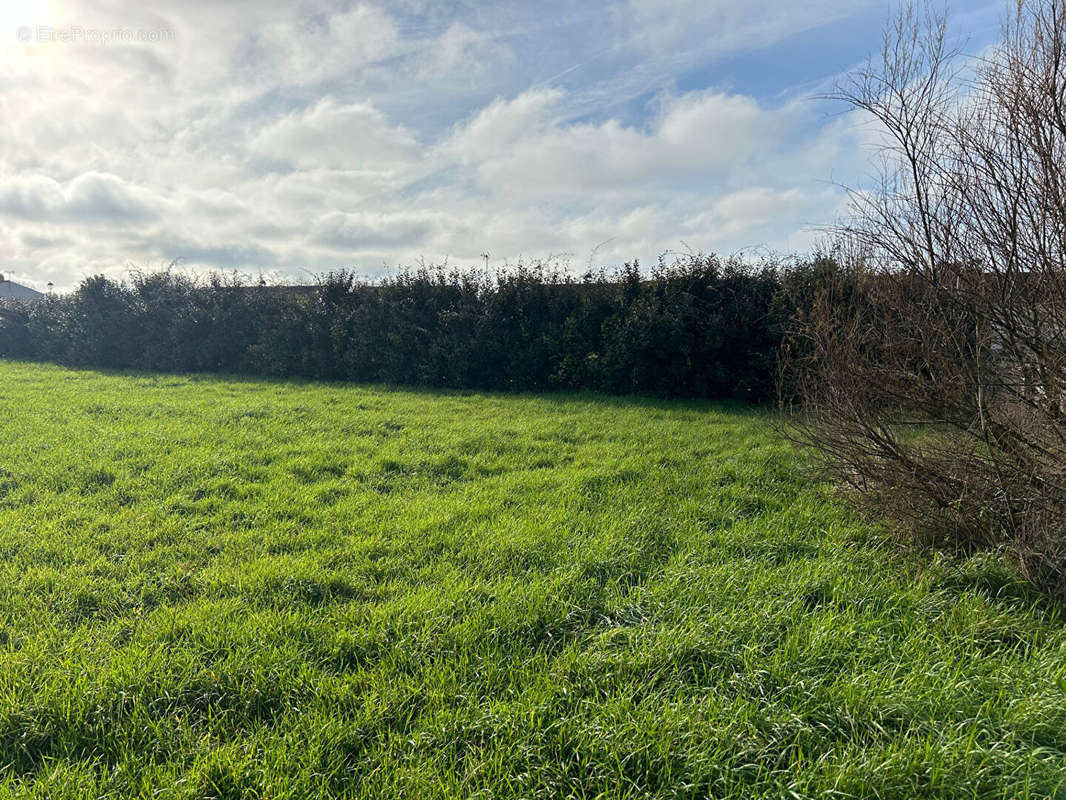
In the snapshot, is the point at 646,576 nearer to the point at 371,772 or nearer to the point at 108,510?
the point at 371,772

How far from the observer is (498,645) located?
9.11ft

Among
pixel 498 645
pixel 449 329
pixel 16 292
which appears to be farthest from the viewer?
→ pixel 16 292

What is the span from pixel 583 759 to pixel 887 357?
3569 millimetres

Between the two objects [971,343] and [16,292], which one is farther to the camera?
[16,292]

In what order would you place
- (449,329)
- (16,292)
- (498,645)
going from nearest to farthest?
(498,645) < (449,329) < (16,292)

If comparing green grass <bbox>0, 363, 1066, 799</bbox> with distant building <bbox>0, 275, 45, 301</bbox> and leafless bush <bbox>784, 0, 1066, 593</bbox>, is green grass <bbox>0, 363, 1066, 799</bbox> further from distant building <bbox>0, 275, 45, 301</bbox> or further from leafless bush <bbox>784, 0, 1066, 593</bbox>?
distant building <bbox>0, 275, 45, 301</bbox>

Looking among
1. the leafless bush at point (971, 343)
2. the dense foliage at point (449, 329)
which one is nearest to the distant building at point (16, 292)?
the dense foliage at point (449, 329)

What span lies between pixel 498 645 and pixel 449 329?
1005 cm

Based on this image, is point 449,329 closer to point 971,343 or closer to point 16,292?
point 971,343

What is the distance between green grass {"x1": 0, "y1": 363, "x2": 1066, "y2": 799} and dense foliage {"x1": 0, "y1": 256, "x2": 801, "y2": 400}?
18.4 ft

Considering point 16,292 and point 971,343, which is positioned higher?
point 16,292

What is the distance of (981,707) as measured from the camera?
2.28 metres

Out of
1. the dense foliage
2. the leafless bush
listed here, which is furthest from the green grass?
the dense foliage

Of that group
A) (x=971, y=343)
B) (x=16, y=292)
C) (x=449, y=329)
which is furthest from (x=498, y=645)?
(x=16, y=292)
